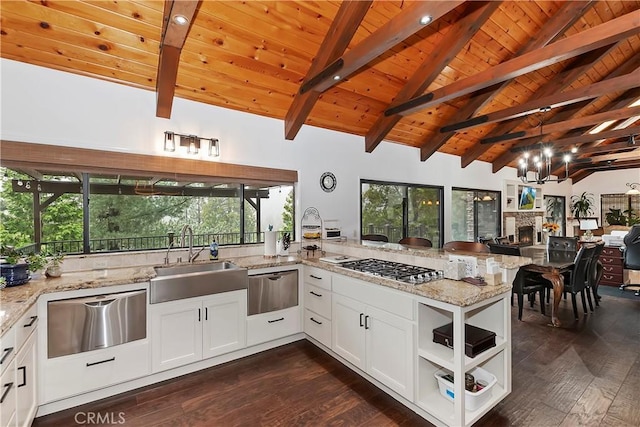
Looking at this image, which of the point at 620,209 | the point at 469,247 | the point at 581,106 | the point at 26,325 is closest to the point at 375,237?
the point at 469,247

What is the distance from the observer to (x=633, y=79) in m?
3.54

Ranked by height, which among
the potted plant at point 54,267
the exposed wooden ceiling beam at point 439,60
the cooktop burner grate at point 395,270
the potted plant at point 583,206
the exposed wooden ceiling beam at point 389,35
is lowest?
the cooktop burner grate at point 395,270

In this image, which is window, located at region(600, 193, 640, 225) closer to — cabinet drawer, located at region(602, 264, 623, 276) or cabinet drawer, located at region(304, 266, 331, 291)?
cabinet drawer, located at region(602, 264, 623, 276)

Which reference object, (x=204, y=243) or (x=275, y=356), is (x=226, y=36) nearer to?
(x=204, y=243)

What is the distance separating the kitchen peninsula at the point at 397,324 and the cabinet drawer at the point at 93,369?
0.08 metres

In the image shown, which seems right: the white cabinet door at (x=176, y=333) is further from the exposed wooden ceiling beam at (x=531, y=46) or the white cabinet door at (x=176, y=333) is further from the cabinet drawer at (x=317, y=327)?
the exposed wooden ceiling beam at (x=531, y=46)

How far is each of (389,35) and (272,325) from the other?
2961 mm

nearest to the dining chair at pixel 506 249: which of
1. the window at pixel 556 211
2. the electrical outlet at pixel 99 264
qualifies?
the electrical outlet at pixel 99 264

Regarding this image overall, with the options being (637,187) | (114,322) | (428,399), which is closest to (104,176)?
(114,322)

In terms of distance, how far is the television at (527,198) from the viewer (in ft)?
25.9

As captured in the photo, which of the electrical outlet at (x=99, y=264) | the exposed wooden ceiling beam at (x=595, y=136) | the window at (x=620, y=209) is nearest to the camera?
the electrical outlet at (x=99, y=264)

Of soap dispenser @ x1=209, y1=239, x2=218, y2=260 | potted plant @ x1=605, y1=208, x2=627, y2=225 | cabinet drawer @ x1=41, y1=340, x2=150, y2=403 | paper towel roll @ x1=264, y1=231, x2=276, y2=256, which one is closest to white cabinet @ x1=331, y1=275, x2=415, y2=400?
paper towel roll @ x1=264, y1=231, x2=276, y2=256

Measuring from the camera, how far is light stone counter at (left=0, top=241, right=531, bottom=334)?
175 centimetres

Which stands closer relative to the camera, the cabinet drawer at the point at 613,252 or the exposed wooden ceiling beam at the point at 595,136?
the cabinet drawer at the point at 613,252
